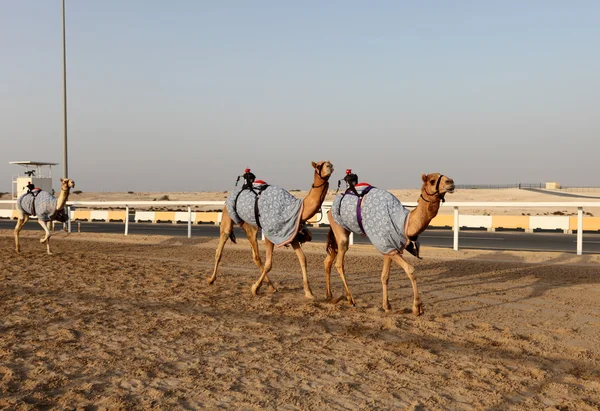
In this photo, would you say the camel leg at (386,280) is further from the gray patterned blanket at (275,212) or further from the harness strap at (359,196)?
the gray patterned blanket at (275,212)

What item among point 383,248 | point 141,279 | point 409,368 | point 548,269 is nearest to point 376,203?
point 383,248

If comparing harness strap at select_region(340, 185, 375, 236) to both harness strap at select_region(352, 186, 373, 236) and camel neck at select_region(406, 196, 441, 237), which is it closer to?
harness strap at select_region(352, 186, 373, 236)

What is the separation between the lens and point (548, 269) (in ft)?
42.4

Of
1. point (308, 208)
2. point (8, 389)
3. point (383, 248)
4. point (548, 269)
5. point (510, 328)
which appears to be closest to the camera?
point (8, 389)

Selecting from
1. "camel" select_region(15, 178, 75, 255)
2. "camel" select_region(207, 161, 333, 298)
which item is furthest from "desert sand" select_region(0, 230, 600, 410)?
"camel" select_region(15, 178, 75, 255)

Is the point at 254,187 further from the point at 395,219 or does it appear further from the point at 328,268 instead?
the point at 395,219

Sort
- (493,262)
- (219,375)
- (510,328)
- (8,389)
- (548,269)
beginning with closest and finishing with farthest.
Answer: (8,389), (219,375), (510,328), (548,269), (493,262)

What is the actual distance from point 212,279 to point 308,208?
2.70 meters

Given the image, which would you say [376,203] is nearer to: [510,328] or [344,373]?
[510,328]

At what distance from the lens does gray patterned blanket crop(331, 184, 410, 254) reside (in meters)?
8.00

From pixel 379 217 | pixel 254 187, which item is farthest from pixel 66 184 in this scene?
pixel 379 217

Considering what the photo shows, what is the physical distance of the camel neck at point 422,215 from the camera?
7641mm

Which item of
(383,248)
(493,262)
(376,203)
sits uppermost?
(376,203)

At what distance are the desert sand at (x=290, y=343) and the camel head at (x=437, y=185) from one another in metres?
1.71
